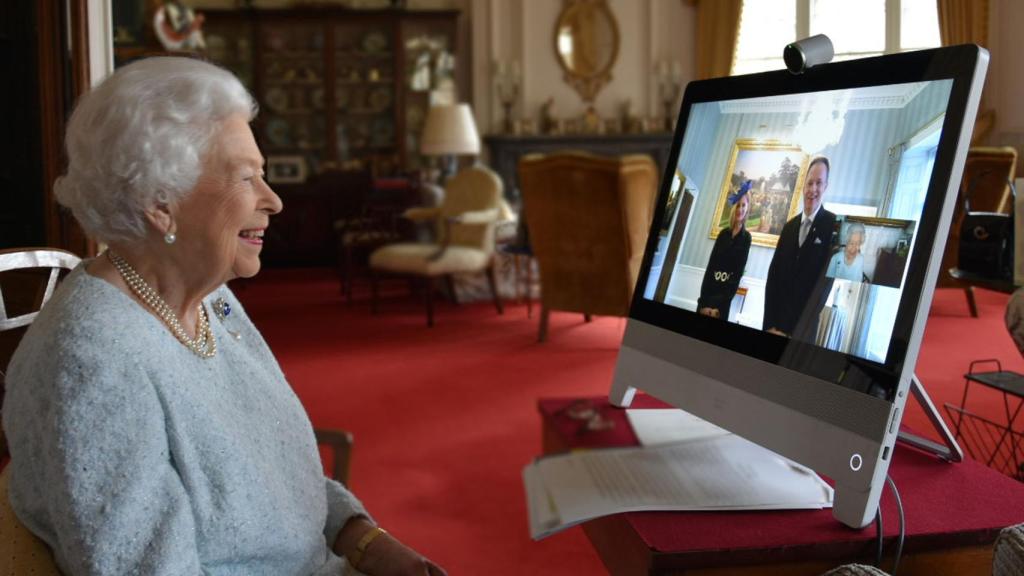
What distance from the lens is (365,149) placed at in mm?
7977

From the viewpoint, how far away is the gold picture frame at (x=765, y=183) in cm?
96

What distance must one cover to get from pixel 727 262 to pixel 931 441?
361mm

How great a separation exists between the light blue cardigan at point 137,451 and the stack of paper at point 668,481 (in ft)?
1.02

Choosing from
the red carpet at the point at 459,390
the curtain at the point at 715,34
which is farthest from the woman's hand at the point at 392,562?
the curtain at the point at 715,34

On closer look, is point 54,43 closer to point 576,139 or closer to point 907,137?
point 907,137

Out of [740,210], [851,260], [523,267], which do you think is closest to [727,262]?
[740,210]

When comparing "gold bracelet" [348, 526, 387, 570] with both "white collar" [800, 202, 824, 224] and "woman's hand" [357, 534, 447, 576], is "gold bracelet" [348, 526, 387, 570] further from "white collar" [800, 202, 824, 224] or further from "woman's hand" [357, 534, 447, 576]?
"white collar" [800, 202, 824, 224]

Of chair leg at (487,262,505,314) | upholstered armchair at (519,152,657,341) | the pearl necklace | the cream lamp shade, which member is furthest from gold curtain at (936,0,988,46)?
the cream lamp shade

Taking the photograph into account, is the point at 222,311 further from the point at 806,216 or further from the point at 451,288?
the point at 451,288

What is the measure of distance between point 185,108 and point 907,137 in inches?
28.9

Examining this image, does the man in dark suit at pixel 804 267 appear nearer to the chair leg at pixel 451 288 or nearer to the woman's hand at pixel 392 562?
the woman's hand at pixel 392 562

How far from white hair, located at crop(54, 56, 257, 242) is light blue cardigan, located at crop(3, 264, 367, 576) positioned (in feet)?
0.24

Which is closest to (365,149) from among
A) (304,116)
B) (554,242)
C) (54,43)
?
(304,116)

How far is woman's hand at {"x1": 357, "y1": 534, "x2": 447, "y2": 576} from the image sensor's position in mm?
1142
